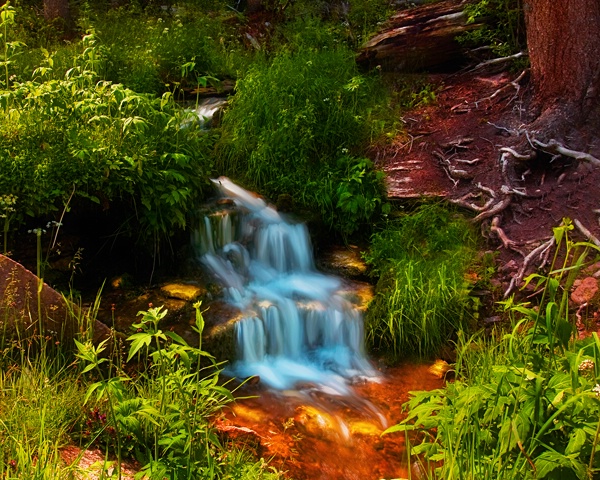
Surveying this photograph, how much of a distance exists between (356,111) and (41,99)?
382 cm

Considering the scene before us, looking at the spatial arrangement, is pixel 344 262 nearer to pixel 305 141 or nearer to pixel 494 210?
pixel 305 141

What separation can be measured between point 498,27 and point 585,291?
176 inches

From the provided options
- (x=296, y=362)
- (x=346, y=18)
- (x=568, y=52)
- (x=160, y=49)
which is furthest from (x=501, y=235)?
(x=346, y=18)

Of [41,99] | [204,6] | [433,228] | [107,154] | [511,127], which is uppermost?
[204,6]

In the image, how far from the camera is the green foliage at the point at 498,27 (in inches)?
304

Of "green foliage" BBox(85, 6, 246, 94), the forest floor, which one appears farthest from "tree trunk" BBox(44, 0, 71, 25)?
the forest floor

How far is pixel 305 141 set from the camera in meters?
6.70

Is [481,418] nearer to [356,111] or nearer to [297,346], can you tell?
[297,346]

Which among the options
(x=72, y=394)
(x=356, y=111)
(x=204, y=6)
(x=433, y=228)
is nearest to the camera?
(x=72, y=394)

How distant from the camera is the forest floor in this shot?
18.8ft

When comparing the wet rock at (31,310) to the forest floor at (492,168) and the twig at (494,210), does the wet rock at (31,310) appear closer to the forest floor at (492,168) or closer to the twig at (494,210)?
the forest floor at (492,168)

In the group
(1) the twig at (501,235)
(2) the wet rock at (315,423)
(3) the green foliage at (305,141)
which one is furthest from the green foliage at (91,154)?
(1) the twig at (501,235)

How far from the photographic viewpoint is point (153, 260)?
5.75 m

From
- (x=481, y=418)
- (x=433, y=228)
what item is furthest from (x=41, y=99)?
(x=481, y=418)
